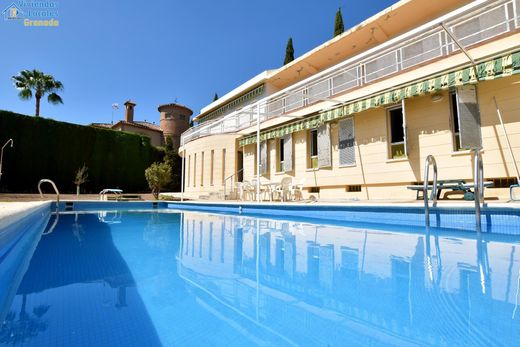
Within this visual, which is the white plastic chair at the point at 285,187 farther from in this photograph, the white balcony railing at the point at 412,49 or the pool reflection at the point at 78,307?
the pool reflection at the point at 78,307

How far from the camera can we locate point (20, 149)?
64.9 feet

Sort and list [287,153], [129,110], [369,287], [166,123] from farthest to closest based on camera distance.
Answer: [129,110]
[166,123]
[287,153]
[369,287]

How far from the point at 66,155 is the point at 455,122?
997 inches

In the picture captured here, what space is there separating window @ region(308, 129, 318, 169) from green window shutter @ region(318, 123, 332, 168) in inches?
34.7

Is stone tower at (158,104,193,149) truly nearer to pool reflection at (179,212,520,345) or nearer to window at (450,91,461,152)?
window at (450,91,461,152)

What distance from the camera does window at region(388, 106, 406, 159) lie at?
10.6 metres

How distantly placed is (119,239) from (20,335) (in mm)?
4273

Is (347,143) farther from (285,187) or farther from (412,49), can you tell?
(412,49)

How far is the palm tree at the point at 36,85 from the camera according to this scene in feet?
82.0

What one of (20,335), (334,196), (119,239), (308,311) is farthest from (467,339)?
(334,196)

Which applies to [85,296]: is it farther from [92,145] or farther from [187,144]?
[92,145]

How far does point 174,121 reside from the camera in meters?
36.2

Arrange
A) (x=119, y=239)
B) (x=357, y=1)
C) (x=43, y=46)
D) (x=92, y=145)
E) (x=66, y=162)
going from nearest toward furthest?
1. (x=119, y=239)
2. (x=43, y=46)
3. (x=357, y=1)
4. (x=66, y=162)
5. (x=92, y=145)

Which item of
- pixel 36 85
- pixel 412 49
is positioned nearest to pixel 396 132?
pixel 412 49
